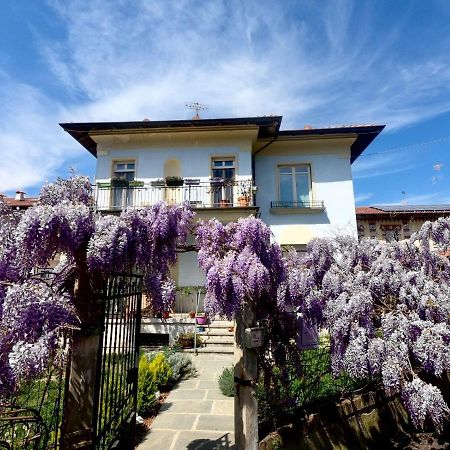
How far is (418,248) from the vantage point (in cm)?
459

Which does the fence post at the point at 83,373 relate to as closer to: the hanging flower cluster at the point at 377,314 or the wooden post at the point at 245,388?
the wooden post at the point at 245,388

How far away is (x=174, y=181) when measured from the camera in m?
10.9

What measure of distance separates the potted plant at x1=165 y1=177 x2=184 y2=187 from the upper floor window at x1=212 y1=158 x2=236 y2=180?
1.37 metres

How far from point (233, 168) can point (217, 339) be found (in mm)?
6125

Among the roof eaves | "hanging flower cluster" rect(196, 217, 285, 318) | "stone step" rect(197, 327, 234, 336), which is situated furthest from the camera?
the roof eaves

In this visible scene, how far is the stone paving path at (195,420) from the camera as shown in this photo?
3.85 m

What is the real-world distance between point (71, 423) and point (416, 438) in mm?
4452

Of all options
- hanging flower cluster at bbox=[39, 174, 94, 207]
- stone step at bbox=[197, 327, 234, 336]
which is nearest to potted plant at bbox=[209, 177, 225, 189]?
stone step at bbox=[197, 327, 234, 336]

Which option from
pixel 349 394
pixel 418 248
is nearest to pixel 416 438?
pixel 349 394

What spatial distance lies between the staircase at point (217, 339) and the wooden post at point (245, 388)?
196 inches

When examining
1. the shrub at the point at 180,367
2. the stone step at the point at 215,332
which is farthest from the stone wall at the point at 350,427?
the stone step at the point at 215,332

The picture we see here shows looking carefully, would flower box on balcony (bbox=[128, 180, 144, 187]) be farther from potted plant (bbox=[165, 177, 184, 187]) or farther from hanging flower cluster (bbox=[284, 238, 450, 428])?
hanging flower cluster (bbox=[284, 238, 450, 428])

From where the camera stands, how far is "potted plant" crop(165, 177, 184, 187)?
10.9m

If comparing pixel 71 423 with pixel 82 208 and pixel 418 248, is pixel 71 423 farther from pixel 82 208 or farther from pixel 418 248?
pixel 418 248
